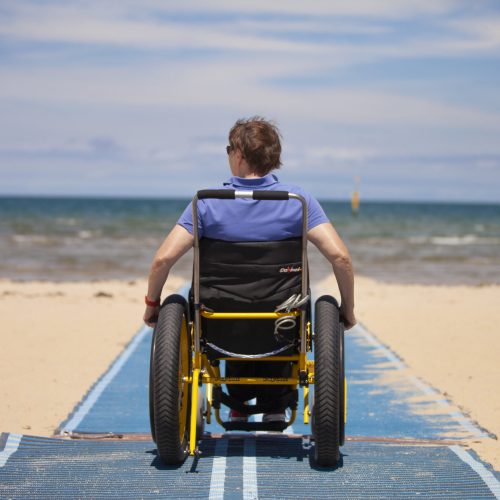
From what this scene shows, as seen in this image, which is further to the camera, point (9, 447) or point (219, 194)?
point (9, 447)

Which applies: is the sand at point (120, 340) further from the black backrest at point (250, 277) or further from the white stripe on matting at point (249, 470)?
the black backrest at point (250, 277)

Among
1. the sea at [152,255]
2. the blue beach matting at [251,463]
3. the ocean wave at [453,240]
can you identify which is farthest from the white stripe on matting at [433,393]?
the ocean wave at [453,240]

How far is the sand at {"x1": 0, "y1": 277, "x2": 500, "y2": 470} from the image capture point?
613cm

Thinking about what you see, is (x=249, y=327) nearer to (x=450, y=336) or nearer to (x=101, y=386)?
(x=101, y=386)

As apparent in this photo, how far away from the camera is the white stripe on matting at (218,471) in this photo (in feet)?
11.5

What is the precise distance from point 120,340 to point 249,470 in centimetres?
553

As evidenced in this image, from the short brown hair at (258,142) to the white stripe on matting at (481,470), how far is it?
6.02 ft

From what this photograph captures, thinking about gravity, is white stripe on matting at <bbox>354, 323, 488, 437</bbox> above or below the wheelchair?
below

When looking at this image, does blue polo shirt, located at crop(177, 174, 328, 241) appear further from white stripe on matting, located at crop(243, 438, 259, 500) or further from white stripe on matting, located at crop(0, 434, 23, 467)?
white stripe on matting, located at crop(0, 434, 23, 467)

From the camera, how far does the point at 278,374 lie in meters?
4.12

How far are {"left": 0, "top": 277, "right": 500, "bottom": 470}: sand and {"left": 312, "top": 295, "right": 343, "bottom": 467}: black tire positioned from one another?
4.05 ft

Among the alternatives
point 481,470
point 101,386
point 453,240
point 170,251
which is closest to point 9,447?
point 170,251

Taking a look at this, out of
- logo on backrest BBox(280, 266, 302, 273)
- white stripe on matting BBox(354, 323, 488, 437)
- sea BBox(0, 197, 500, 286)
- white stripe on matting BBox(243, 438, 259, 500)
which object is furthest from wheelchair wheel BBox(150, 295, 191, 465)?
sea BBox(0, 197, 500, 286)

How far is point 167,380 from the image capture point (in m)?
3.67
